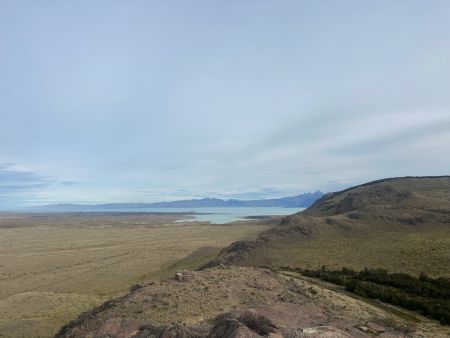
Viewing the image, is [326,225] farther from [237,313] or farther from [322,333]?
[322,333]

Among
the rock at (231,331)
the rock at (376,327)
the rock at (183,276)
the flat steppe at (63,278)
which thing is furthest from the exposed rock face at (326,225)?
the rock at (231,331)

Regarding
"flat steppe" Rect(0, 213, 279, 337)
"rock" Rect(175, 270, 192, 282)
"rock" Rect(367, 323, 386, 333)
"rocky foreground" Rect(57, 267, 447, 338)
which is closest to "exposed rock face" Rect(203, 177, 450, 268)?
"flat steppe" Rect(0, 213, 279, 337)

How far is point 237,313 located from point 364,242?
3501cm

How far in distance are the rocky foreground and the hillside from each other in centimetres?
1441

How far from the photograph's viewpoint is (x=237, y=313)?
13.5 m

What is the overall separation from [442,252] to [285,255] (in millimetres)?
14096

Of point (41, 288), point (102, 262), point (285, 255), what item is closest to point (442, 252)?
point (285, 255)

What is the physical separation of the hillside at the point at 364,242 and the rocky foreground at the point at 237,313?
14409 mm

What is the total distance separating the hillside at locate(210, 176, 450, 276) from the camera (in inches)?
1371

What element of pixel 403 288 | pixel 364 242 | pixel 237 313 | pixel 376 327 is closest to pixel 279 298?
pixel 376 327

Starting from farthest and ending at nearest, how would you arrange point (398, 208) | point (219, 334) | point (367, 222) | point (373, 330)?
point (398, 208) → point (367, 222) → point (373, 330) → point (219, 334)

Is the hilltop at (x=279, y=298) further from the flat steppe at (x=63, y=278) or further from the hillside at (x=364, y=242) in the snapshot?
the flat steppe at (x=63, y=278)

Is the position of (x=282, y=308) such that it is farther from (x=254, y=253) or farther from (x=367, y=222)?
(x=367, y=222)

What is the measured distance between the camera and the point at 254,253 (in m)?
41.8
